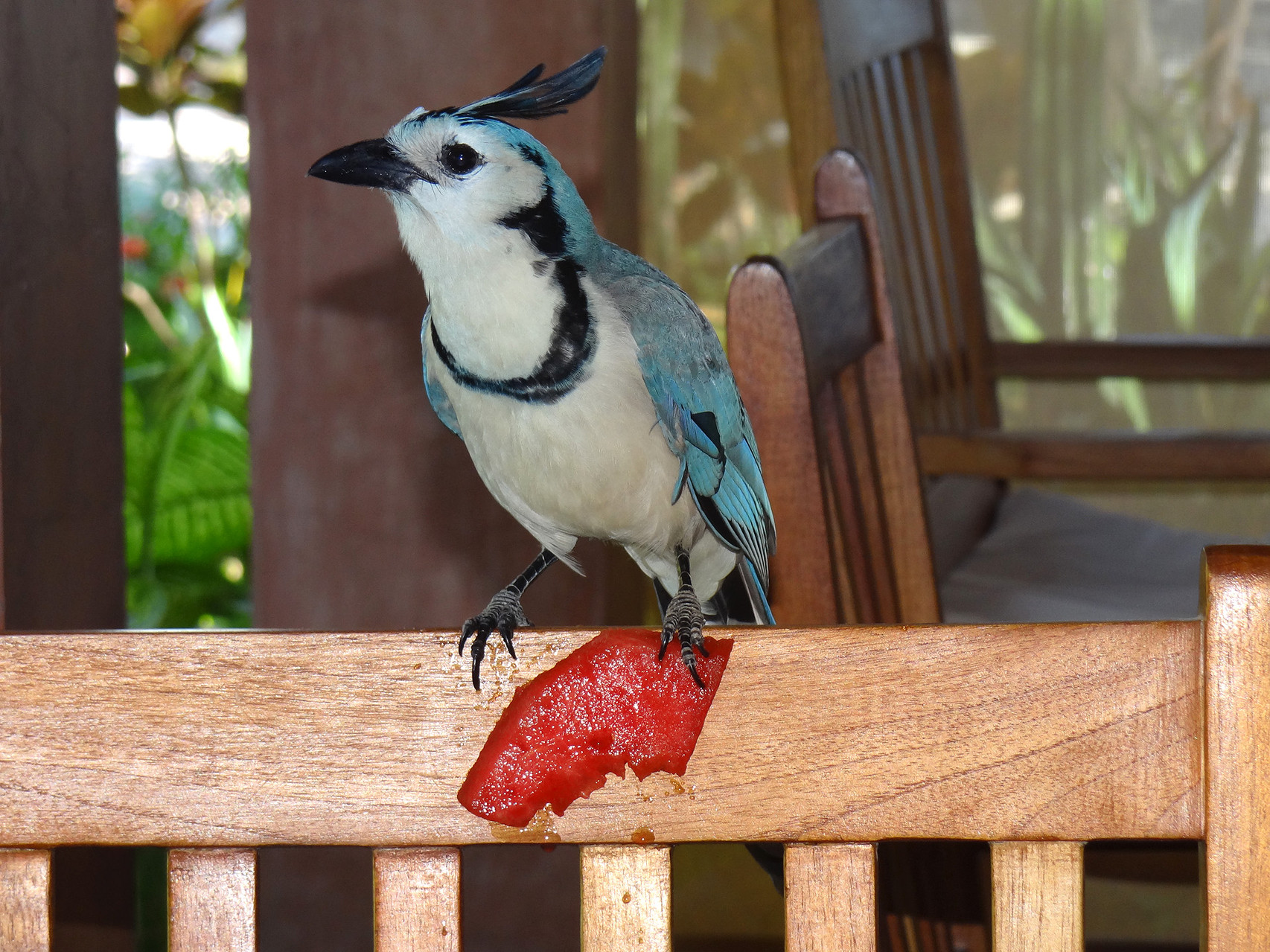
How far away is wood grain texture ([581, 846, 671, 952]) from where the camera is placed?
1.56 ft

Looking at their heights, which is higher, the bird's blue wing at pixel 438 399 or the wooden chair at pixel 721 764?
the bird's blue wing at pixel 438 399

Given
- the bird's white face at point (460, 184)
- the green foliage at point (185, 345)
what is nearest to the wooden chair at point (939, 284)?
the bird's white face at point (460, 184)

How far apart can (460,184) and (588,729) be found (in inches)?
9.2

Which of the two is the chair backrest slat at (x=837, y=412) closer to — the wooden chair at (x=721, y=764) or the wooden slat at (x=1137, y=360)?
the wooden chair at (x=721, y=764)

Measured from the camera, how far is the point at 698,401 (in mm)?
521

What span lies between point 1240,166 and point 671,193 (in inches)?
46.2

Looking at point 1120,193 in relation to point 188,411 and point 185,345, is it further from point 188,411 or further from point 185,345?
point 185,345

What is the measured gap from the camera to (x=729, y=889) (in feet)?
6.79

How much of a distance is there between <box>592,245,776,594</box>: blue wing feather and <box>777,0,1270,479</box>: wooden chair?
1.05 ft

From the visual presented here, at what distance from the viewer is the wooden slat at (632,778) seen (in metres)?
0.47

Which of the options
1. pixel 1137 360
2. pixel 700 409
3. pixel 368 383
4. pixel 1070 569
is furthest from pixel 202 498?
pixel 700 409

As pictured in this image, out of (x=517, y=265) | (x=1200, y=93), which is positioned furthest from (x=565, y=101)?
(x=1200, y=93)

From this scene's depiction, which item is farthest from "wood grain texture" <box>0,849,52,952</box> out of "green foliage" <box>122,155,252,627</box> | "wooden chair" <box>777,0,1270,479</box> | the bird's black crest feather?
"green foliage" <box>122,155,252,627</box>

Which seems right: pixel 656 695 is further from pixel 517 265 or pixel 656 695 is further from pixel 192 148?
pixel 192 148
